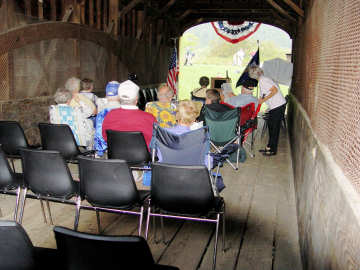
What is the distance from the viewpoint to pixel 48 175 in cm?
304

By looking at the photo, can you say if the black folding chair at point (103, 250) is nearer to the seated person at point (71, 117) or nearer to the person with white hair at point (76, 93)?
the seated person at point (71, 117)

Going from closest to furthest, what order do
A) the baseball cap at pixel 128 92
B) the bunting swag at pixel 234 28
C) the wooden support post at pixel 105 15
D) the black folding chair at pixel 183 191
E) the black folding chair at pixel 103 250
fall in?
the black folding chair at pixel 103 250 < the black folding chair at pixel 183 191 < the baseball cap at pixel 128 92 < the wooden support post at pixel 105 15 < the bunting swag at pixel 234 28

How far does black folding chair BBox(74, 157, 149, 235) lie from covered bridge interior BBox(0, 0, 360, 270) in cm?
125

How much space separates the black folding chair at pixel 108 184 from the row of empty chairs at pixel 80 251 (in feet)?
3.55

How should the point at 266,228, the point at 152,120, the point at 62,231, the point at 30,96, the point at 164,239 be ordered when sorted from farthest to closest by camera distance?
the point at 30,96 → the point at 152,120 → the point at 266,228 → the point at 164,239 → the point at 62,231

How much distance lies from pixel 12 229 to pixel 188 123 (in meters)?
2.33

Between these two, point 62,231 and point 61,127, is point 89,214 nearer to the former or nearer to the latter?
point 61,127

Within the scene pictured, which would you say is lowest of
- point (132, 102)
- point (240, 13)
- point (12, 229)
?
point (12, 229)

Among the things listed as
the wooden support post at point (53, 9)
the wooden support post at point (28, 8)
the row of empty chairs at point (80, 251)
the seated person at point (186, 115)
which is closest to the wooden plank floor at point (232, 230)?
the seated person at point (186, 115)

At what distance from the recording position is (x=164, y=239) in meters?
3.35

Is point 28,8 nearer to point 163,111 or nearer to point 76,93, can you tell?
point 76,93

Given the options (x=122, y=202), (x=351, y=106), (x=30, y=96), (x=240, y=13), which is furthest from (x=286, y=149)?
(x=240, y=13)

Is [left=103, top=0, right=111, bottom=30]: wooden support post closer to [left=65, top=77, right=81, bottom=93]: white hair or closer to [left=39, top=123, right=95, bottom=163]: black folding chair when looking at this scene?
[left=65, top=77, right=81, bottom=93]: white hair

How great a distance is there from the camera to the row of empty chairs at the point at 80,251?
1529mm
